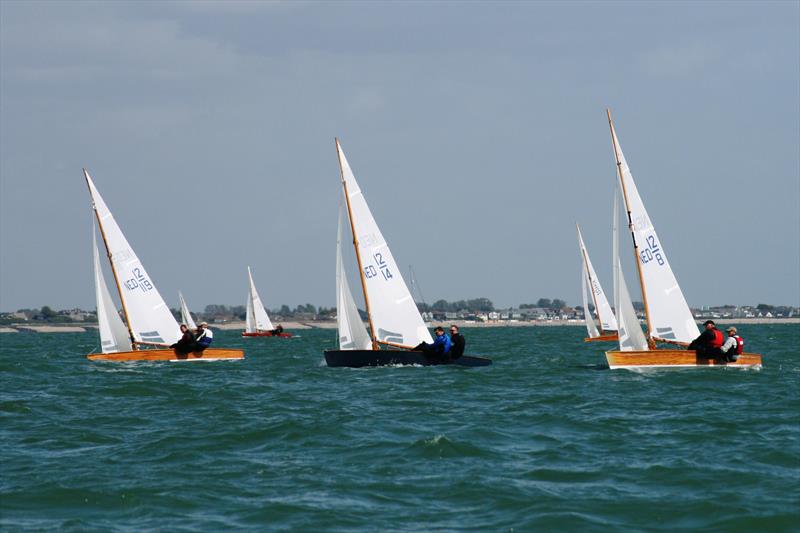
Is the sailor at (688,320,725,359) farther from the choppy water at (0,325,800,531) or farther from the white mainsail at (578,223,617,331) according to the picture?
the white mainsail at (578,223,617,331)

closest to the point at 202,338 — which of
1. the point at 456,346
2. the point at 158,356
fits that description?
the point at 158,356

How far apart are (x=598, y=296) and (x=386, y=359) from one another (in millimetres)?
48902

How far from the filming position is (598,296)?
78812 mm

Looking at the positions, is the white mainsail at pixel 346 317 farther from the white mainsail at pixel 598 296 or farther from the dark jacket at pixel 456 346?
the white mainsail at pixel 598 296

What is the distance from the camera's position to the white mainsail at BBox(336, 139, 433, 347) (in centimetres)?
3362

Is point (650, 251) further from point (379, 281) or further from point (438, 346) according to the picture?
point (379, 281)

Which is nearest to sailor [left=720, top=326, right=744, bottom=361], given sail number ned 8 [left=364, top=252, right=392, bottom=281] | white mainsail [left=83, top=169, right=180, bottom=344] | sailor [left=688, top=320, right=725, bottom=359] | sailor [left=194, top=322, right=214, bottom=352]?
sailor [left=688, top=320, right=725, bottom=359]

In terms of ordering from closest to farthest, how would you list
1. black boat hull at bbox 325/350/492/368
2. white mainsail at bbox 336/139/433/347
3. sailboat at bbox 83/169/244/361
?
black boat hull at bbox 325/350/492/368, white mainsail at bbox 336/139/433/347, sailboat at bbox 83/169/244/361

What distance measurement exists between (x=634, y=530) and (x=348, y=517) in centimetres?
311

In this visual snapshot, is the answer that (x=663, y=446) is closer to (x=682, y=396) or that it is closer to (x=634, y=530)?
(x=634, y=530)

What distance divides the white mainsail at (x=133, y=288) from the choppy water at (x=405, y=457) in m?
10.8

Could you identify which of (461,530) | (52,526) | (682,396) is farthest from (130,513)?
(682,396)

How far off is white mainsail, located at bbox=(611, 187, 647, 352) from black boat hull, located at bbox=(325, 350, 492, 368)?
462cm

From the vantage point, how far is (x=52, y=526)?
12062 mm
